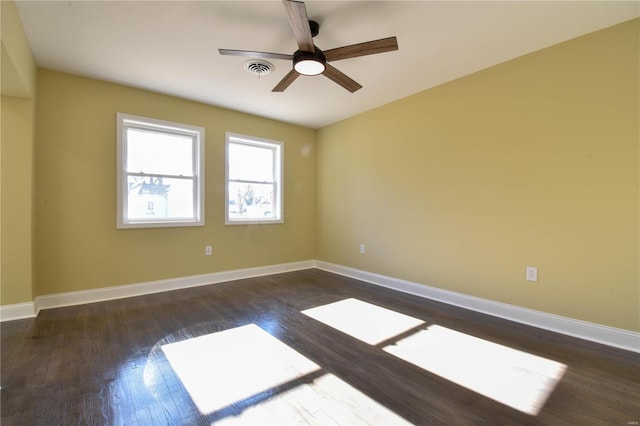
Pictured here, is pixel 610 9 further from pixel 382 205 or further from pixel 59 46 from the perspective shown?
pixel 59 46

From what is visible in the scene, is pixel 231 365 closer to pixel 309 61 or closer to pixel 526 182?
pixel 309 61

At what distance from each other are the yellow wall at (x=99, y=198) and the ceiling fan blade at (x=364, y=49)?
2.50 m

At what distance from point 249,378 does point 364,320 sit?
1.29m

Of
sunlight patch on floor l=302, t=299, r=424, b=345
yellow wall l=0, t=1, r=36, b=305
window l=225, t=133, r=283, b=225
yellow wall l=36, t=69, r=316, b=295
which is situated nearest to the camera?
sunlight patch on floor l=302, t=299, r=424, b=345

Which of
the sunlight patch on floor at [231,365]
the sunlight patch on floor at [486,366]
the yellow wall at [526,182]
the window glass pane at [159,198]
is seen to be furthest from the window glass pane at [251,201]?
the sunlight patch on floor at [486,366]

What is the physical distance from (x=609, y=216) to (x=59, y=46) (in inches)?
196

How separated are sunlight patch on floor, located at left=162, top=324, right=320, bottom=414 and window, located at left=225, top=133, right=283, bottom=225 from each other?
2.21 m

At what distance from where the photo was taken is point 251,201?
179 inches

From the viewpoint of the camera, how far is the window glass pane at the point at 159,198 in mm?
3479

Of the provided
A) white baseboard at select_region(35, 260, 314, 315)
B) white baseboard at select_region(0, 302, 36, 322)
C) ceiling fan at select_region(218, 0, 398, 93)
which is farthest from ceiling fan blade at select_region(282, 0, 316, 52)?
white baseboard at select_region(0, 302, 36, 322)

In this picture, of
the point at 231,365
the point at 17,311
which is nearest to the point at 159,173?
the point at 17,311

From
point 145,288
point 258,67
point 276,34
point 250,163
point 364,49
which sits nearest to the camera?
point 364,49

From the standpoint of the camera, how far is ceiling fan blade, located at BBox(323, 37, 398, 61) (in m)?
1.98

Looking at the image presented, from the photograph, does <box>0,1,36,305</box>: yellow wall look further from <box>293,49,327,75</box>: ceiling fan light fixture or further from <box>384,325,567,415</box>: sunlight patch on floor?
<box>384,325,567,415</box>: sunlight patch on floor
